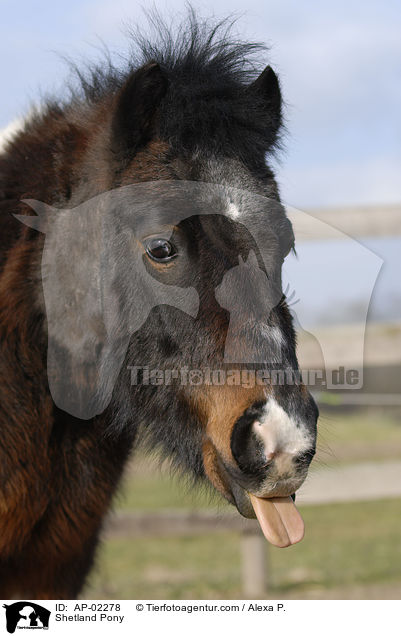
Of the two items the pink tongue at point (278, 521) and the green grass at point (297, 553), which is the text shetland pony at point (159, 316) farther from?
the green grass at point (297, 553)

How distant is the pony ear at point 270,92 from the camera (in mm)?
2855

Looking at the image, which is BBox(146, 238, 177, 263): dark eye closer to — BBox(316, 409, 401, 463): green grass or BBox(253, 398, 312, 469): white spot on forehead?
BBox(253, 398, 312, 469): white spot on forehead

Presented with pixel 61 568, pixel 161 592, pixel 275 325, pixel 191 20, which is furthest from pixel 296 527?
pixel 161 592

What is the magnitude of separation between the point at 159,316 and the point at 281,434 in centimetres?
61

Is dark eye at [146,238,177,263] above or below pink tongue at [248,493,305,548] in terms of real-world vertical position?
above

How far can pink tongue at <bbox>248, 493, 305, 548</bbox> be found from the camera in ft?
7.46

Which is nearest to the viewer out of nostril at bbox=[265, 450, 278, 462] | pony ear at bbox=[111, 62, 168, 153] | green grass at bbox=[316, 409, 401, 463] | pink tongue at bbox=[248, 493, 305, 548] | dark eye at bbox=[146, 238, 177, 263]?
nostril at bbox=[265, 450, 278, 462]

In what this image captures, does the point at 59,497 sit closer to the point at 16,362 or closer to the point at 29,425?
the point at 29,425

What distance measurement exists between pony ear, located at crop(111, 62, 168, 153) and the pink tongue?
1.30 metres

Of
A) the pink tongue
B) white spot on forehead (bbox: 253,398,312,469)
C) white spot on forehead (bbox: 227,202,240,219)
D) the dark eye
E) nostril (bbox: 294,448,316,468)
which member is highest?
white spot on forehead (bbox: 227,202,240,219)

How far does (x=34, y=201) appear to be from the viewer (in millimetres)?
2746

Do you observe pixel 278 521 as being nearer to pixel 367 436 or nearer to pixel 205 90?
pixel 205 90

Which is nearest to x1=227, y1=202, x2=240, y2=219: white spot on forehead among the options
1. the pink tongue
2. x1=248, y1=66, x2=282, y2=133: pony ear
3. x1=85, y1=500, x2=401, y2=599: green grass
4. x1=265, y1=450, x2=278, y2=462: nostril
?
x1=248, y1=66, x2=282, y2=133: pony ear

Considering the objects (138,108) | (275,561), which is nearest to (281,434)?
(138,108)
